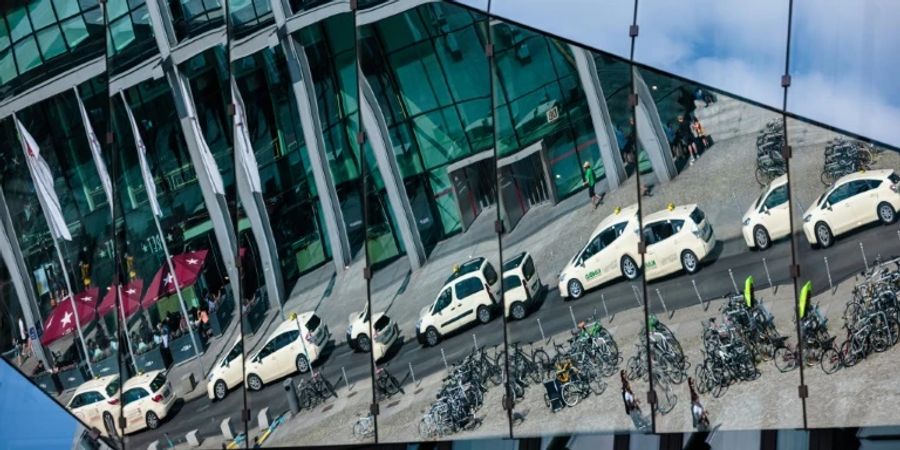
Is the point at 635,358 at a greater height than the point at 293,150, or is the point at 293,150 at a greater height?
the point at 293,150

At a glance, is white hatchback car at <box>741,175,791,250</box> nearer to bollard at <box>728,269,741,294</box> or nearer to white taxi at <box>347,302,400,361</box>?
bollard at <box>728,269,741,294</box>

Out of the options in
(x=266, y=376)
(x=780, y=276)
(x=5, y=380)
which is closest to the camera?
(x=780, y=276)

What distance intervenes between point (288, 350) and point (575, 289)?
131 inches

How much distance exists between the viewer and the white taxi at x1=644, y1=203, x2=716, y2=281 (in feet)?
45.2

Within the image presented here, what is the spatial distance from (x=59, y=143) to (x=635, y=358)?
7.12 metres

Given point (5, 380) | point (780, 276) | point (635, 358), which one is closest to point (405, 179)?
point (635, 358)

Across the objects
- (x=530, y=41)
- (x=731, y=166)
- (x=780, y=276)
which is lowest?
(x=780, y=276)

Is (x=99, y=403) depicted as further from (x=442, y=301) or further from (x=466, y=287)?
(x=466, y=287)

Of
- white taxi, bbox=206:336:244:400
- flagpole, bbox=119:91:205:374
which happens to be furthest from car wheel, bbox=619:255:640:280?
flagpole, bbox=119:91:205:374

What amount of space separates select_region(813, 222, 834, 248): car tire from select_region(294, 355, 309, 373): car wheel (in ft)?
18.3

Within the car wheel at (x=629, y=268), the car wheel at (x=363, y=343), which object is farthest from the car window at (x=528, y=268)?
the car wheel at (x=363, y=343)

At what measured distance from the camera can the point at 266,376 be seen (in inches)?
607

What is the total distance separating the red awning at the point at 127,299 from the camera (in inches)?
630

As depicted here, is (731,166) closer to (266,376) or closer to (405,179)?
(405,179)
